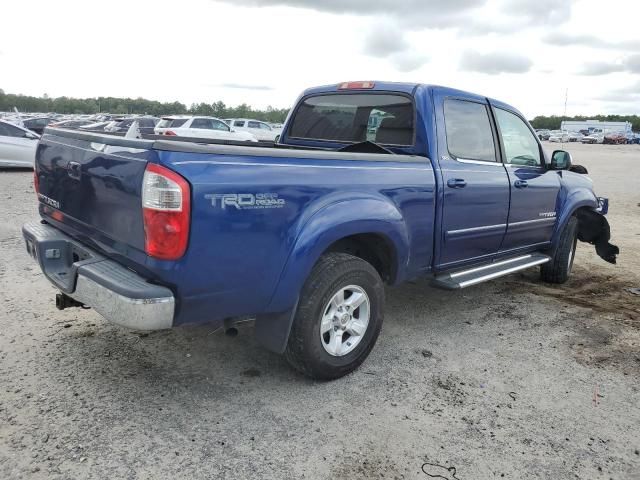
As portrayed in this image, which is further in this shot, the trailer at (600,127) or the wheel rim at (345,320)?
the trailer at (600,127)

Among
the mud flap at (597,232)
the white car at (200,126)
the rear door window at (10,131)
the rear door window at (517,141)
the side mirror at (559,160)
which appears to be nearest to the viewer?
the rear door window at (517,141)

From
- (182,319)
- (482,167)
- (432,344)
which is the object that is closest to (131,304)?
(182,319)

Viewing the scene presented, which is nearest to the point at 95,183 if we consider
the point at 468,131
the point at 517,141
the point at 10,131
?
the point at 468,131

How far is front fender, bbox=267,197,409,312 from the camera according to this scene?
312cm

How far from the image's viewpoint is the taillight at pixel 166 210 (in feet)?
8.63

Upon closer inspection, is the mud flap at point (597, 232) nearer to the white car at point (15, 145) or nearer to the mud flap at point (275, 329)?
the mud flap at point (275, 329)

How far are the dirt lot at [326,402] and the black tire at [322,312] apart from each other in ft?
0.50

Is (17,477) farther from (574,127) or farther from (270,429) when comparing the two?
(574,127)

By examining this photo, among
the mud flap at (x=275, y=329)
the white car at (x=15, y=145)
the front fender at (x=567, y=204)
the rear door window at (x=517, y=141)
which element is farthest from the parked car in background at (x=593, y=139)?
the mud flap at (x=275, y=329)

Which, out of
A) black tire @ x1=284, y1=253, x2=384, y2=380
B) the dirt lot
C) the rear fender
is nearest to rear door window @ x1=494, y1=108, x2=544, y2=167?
the dirt lot

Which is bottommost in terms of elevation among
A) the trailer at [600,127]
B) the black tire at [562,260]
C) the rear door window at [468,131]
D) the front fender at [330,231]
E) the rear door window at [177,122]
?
the black tire at [562,260]

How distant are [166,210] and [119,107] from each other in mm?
88763

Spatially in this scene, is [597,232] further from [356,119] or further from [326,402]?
[326,402]

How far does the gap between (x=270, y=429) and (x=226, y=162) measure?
1.46 m
